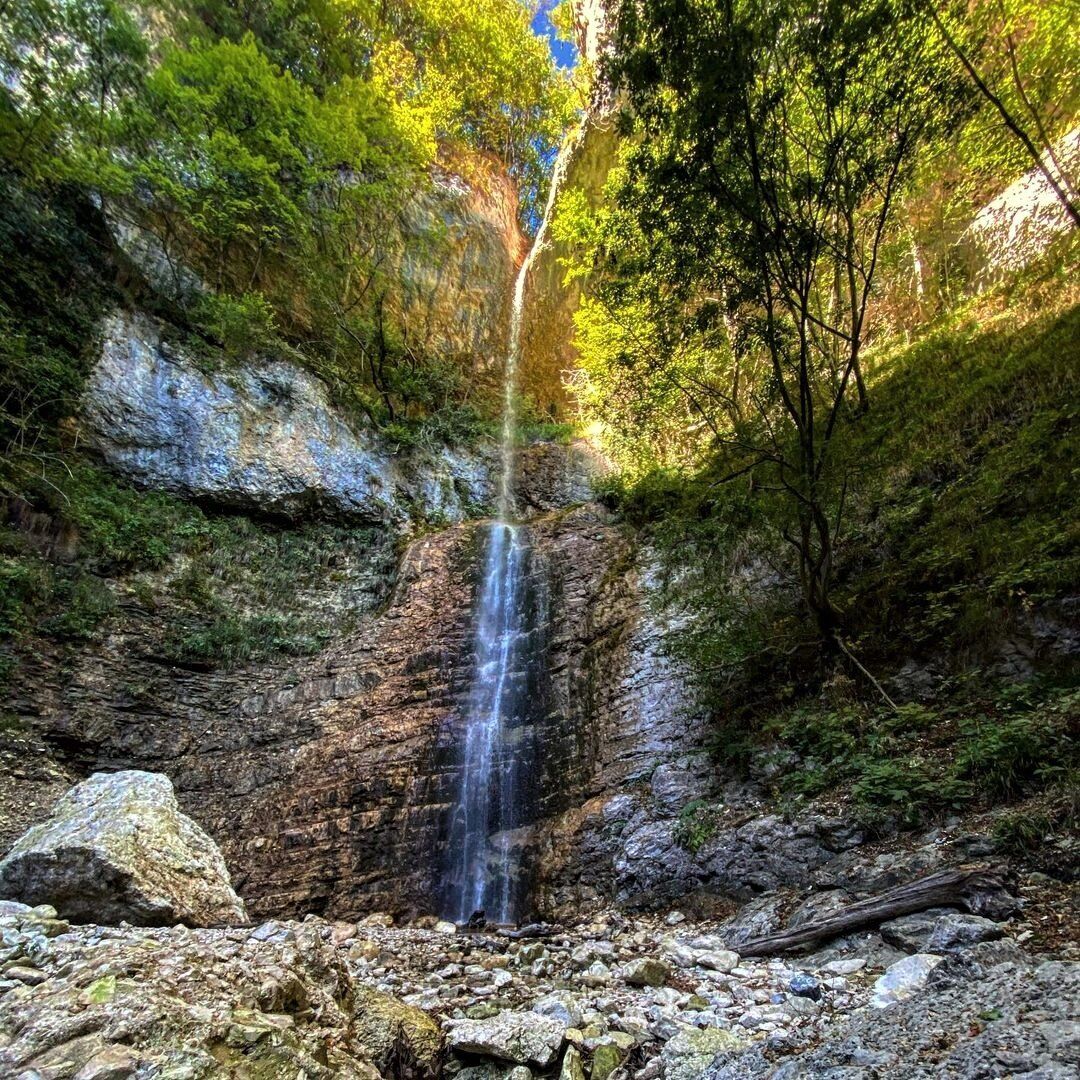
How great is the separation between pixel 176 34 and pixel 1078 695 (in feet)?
69.2

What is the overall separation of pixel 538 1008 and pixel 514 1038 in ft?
1.42

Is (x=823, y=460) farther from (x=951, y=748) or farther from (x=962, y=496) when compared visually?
(x=951, y=748)

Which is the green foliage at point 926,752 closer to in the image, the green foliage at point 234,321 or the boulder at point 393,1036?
the boulder at point 393,1036

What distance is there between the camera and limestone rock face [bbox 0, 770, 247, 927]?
3.82 meters

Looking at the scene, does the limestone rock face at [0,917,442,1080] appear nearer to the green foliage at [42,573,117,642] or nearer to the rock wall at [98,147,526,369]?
the green foliage at [42,573,117,642]

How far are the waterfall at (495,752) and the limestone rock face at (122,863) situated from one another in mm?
2818

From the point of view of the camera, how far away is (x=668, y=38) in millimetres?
Result: 4742

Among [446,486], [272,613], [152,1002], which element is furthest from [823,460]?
[446,486]

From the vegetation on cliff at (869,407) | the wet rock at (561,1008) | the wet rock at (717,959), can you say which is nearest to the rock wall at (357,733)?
the vegetation on cliff at (869,407)

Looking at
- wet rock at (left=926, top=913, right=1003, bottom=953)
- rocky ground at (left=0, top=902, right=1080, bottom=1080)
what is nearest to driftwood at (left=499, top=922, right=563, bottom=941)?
rocky ground at (left=0, top=902, right=1080, bottom=1080)

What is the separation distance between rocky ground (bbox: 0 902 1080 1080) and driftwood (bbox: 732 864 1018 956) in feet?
0.30

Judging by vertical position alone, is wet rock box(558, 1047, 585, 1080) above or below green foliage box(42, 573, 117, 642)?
below

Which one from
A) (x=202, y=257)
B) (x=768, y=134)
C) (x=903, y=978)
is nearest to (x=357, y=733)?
(x=903, y=978)

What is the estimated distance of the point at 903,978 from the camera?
8.90ft
